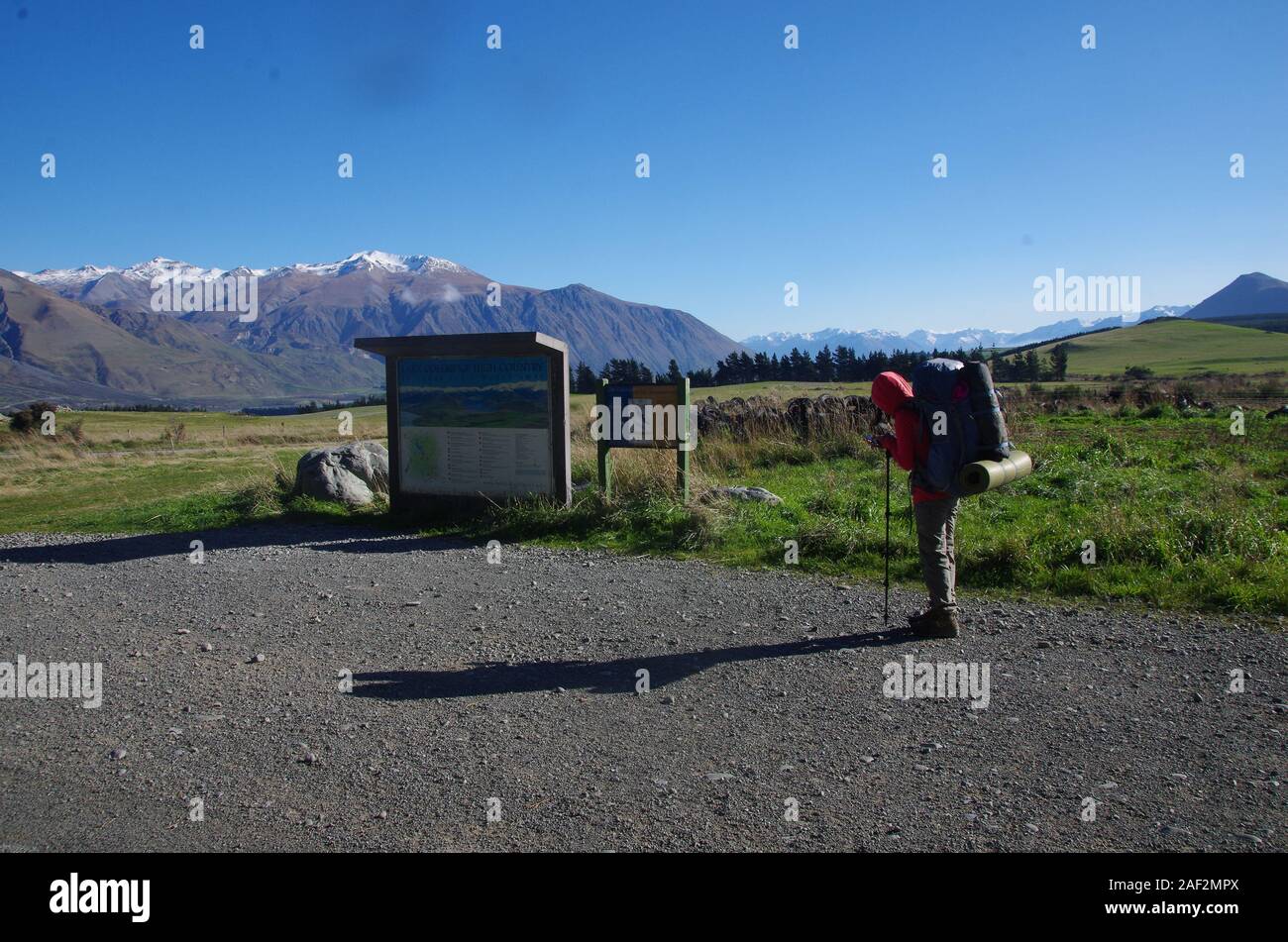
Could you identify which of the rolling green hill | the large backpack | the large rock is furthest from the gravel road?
the rolling green hill

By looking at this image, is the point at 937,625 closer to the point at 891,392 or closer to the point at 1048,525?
the point at 891,392

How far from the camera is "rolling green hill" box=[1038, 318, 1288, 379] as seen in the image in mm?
81000

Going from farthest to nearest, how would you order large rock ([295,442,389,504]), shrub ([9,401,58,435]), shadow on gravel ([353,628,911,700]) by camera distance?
shrub ([9,401,58,435]) < large rock ([295,442,389,504]) < shadow on gravel ([353,628,911,700])

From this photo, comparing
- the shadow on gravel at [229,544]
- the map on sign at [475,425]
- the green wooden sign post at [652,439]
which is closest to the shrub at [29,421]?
the shadow on gravel at [229,544]

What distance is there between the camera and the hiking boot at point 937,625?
6602 mm

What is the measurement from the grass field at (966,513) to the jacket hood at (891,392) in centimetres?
243

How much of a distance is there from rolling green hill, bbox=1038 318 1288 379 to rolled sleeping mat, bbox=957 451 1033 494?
237 ft

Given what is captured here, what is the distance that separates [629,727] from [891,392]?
308 centimetres

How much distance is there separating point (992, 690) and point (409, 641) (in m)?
4.09

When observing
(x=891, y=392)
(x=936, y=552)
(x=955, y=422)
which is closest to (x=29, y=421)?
(x=891, y=392)

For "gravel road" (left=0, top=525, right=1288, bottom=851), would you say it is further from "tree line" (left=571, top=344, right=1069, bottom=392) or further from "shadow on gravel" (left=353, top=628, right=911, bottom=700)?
"tree line" (left=571, top=344, right=1069, bottom=392)

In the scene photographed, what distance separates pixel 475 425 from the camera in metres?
12.6

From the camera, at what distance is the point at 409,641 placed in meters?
6.89

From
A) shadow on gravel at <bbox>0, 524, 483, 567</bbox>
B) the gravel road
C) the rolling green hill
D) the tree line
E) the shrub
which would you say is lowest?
the gravel road
